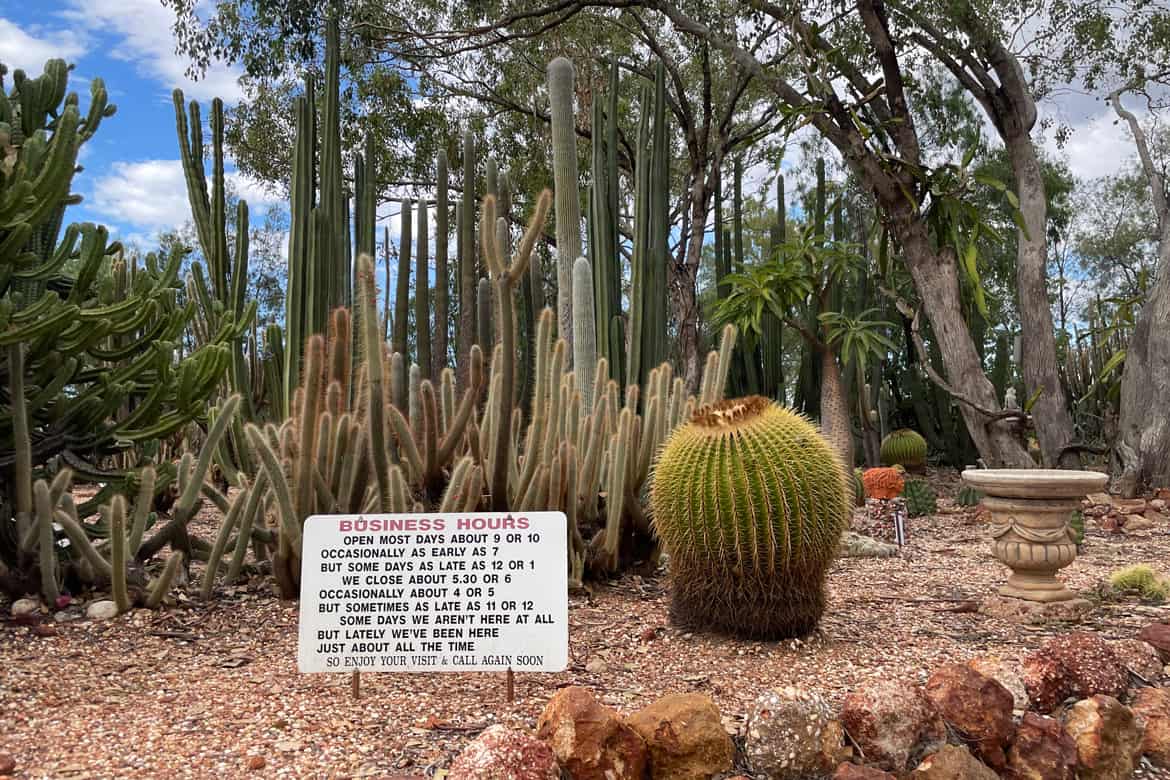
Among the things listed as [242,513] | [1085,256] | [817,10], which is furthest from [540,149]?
[1085,256]

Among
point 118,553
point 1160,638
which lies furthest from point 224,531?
point 1160,638

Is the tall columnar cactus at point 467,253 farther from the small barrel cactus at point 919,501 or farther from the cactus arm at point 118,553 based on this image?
the cactus arm at point 118,553

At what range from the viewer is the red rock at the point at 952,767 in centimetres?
256

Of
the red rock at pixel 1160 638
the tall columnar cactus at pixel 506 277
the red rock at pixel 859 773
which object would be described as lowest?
the red rock at pixel 859 773

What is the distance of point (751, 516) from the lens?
3.70 m

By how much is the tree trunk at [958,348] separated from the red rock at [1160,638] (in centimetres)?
635

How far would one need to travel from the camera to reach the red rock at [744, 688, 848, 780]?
2.62m

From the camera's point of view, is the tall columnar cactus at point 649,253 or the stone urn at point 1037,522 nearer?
the stone urn at point 1037,522

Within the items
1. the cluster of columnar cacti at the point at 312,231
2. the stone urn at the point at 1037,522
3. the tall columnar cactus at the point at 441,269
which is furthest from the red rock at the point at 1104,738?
the tall columnar cactus at the point at 441,269

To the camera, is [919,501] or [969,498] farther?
[969,498]

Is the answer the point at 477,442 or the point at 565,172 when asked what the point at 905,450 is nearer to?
the point at 565,172

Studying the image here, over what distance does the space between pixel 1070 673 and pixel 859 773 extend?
1.16m

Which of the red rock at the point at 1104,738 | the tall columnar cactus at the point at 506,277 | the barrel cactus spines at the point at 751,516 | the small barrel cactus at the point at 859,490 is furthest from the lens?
the small barrel cactus at the point at 859,490

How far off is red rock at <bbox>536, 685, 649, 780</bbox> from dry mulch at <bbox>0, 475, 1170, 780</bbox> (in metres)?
0.37
